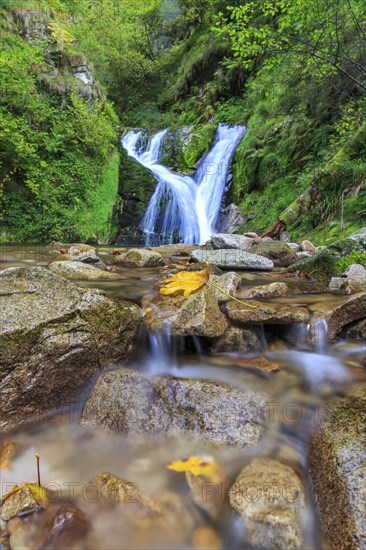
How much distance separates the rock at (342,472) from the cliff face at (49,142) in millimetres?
9195

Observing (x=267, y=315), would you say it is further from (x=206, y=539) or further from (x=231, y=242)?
(x=231, y=242)

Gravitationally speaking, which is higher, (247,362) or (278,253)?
(278,253)

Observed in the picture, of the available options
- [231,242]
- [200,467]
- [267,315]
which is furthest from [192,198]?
[200,467]

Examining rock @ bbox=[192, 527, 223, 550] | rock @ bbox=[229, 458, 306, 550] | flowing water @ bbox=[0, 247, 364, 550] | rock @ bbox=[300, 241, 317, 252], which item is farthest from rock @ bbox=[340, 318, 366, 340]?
rock @ bbox=[300, 241, 317, 252]

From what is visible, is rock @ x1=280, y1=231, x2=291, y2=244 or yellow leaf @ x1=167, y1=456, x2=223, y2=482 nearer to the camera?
yellow leaf @ x1=167, y1=456, x2=223, y2=482

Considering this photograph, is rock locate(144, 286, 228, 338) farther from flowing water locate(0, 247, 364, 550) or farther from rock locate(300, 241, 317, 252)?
rock locate(300, 241, 317, 252)

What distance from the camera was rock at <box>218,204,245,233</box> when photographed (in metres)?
10.6

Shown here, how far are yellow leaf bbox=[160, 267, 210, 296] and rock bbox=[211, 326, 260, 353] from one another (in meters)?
0.55

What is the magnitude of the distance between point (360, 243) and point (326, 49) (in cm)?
376

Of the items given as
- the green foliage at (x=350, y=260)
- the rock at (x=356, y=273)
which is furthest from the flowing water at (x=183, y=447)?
the green foliage at (x=350, y=260)

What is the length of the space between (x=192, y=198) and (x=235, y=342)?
9.96 meters

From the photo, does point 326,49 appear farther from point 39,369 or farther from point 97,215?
point 97,215

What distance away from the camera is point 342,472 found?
1.51 meters

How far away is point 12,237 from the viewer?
29.1ft
